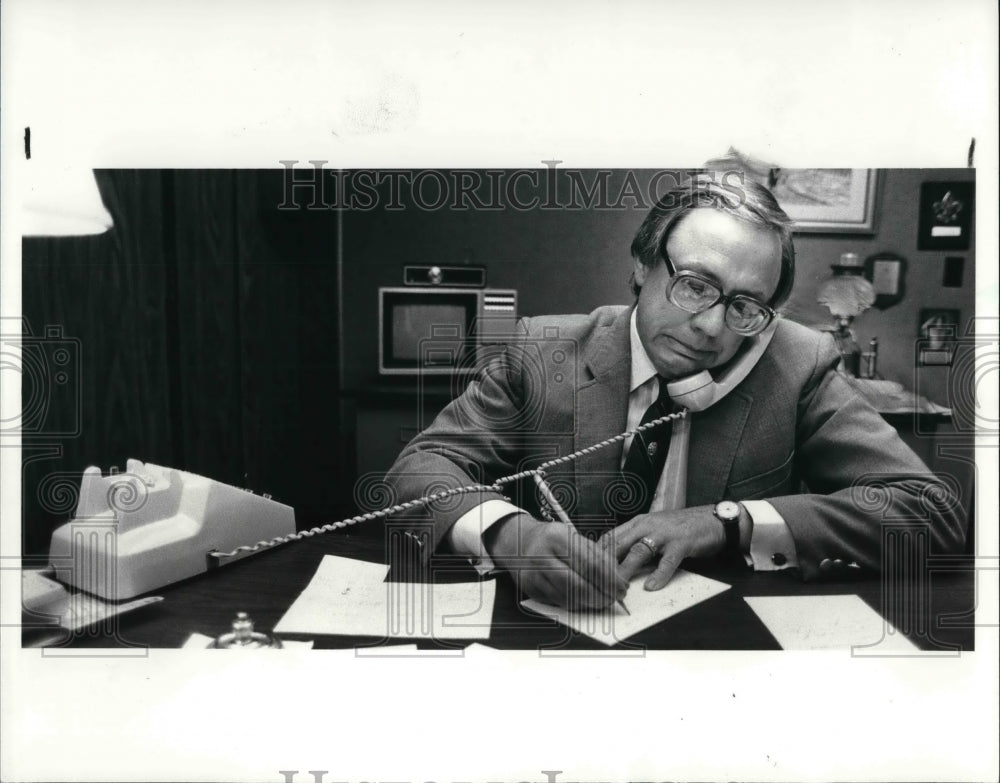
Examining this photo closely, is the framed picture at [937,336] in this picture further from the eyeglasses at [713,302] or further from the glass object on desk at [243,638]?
the glass object on desk at [243,638]

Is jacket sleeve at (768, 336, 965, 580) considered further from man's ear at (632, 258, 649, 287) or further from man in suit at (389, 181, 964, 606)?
man's ear at (632, 258, 649, 287)

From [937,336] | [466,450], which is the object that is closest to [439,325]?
[466,450]

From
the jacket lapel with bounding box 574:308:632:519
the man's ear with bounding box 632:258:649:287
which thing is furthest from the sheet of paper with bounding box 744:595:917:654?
the man's ear with bounding box 632:258:649:287

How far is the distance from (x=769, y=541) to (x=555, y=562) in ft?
1.05

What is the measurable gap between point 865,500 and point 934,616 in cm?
22

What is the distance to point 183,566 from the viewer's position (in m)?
1.02

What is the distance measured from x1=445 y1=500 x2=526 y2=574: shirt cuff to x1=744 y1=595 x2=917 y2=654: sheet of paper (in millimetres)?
373

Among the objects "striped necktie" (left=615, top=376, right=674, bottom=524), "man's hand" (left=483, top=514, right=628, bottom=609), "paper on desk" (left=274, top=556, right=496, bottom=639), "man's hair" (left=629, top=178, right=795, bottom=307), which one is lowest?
"paper on desk" (left=274, top=556, right=496, bottom=639)

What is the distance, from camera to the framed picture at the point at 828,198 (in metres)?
1.01

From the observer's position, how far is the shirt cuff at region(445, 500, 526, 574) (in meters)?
1.02

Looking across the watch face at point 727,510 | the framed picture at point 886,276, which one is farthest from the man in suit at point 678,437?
the framed picture at point 886,276

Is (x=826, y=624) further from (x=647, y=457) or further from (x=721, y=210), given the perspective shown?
(x=721, y=210)

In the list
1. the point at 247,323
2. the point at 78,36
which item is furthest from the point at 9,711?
the point at 78,36

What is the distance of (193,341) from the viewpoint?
1.05 meters
